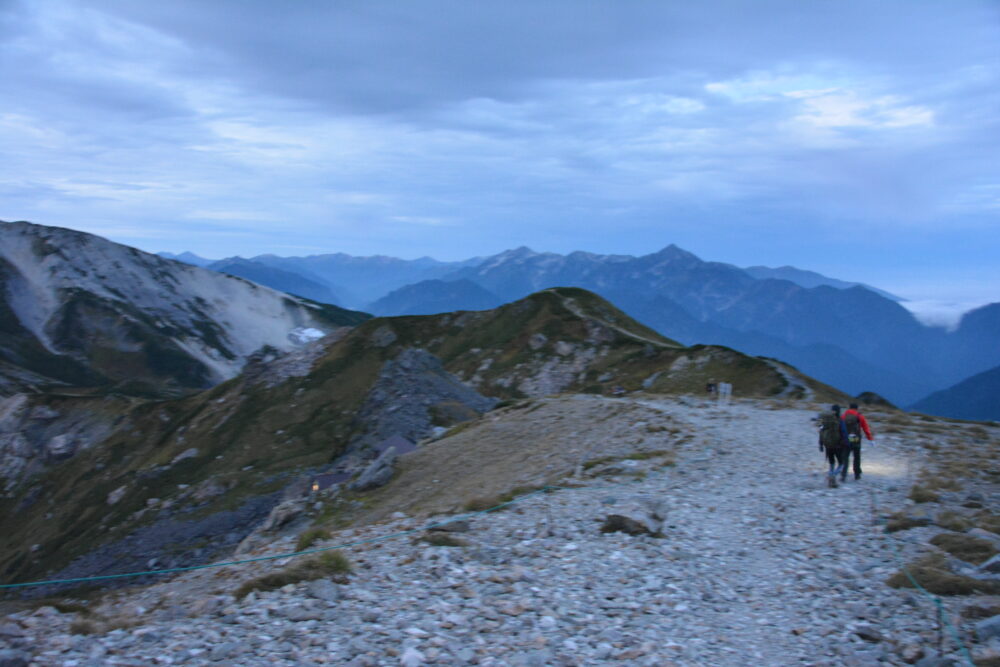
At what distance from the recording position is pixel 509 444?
95.1ft

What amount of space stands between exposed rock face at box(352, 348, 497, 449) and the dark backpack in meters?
36.0

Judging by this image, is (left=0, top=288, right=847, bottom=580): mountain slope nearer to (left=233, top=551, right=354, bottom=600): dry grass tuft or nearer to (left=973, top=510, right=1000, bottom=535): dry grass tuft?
(left=233, top=551, right=354, bottom=600): dry grass tuft

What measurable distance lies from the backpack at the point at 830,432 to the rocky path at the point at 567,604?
2.95 metres

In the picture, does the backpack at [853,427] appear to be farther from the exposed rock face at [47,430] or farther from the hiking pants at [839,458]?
the exposed rock face at [47,430]

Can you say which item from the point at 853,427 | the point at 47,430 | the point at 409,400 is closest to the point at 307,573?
the point at 853,427

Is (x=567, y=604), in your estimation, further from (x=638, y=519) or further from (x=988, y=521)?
(x=988, y=521)

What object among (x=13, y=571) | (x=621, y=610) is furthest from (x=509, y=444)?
(x=13, y=571)

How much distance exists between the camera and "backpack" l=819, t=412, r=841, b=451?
1955 cm

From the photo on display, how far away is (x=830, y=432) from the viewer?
19.7m

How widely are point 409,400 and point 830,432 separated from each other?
41453mm

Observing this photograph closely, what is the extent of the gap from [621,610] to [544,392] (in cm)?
7224

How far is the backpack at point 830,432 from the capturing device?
19.5m

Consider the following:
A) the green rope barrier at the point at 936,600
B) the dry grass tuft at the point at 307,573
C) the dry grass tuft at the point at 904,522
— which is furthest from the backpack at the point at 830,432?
the dry grass tuft at the point at 307,573

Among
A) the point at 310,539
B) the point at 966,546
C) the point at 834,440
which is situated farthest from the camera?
the point at 834,440
